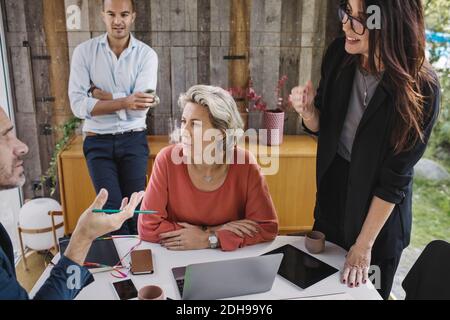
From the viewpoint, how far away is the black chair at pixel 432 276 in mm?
1528

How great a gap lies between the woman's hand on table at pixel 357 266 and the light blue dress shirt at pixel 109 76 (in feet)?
5.54

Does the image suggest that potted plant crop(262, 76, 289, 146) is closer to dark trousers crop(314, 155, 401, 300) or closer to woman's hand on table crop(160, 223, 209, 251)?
dark trousers crop(314, 155, 401, 300)

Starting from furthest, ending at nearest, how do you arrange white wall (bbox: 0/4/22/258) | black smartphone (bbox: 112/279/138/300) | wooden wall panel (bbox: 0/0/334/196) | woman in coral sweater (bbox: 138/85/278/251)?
wooden wall panel (bbox: 0/0/334/196) → white wall (bbox: 0/4/22/258) → woman in coral sweater (bbox: 138/85/278/251) → black smartphone (bbox: 112/279/138/300)

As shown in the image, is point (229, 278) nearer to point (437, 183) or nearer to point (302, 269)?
point (302, 269)

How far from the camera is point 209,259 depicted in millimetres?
1663

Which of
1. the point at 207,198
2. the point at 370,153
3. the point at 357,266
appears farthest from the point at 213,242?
the point at 370,153

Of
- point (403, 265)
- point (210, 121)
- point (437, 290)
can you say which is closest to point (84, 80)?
point (210, 121)

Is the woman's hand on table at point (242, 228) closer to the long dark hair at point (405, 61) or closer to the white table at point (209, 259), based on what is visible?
the white table at point (209, 259)

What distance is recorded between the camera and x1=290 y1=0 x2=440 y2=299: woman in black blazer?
1.57 metres

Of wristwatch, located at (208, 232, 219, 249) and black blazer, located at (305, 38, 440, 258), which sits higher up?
black blazer, located at (305, 38, 440, 258)

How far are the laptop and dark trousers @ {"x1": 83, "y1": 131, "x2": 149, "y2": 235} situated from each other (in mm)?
1479

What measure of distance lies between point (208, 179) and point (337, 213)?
578mm

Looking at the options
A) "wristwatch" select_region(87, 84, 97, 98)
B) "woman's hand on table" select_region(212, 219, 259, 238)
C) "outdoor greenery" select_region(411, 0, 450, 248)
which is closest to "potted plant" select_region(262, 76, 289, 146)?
"outdoor greenery" select_region(411, 0, 450, 248)

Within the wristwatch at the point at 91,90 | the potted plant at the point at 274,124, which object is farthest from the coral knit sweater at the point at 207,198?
the potted plant at the point at 274,124
